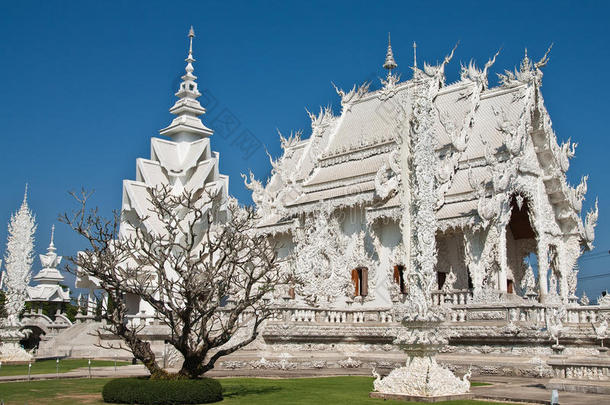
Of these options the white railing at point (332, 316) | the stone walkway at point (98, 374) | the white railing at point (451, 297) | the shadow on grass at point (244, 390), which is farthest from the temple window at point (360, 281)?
the shadow on grass at point (244, 390)

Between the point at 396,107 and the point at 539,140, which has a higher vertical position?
the point at 396,107

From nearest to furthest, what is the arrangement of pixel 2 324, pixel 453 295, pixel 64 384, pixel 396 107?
pixel 64 384 < pixel 453 295 < pixel 2 324 < pixel 396 107

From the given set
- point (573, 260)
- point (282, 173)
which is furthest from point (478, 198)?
point (282, 173)

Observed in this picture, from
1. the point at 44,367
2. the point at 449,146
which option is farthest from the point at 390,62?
the point at 44,367

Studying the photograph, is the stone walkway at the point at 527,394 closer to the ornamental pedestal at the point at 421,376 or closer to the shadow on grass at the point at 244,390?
the ornamental pedestal at the point at 421,376

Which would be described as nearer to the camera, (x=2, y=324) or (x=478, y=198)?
(x=478, y=198)

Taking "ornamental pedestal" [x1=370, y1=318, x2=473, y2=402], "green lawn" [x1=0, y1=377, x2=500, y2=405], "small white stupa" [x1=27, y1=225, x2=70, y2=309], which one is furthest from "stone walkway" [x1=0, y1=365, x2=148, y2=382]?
"small white stupa" [x1=27, y1=225, x2=70, y2=309]

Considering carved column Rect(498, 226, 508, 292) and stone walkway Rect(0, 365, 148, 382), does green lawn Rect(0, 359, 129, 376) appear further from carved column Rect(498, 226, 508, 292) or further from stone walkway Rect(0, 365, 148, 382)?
carved column Rect(498, 226, 508, 292)

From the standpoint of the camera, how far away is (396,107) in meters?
30.2

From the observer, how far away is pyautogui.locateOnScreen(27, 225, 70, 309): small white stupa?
41.5m

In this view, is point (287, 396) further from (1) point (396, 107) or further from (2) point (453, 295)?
(1) point (396, 107)

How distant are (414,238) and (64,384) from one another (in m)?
8.50

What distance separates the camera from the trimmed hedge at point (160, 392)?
10867 mm

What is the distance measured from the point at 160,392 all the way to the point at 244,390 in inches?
107
